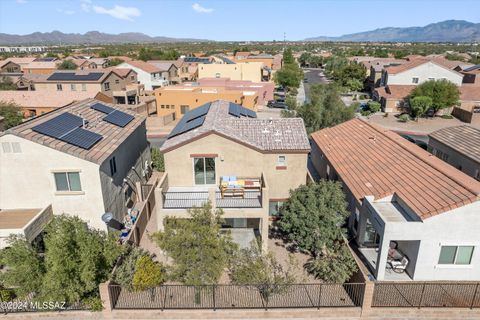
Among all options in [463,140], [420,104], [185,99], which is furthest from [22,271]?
[420,104]

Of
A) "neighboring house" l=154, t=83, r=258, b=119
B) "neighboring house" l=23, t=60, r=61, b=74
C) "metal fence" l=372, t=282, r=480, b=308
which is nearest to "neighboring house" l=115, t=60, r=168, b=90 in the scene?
"neighboring house" l=154, t=83, r=258, b=119

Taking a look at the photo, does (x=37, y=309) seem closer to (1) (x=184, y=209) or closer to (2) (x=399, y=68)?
(1) (x=184, y=209)

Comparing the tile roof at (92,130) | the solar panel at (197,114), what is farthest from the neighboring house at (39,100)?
the solar panel at (197,114)

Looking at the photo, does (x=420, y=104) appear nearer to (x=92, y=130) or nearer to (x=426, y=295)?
(x=426, y=295)

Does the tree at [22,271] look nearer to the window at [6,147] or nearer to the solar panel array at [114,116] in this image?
the window at [6,147]

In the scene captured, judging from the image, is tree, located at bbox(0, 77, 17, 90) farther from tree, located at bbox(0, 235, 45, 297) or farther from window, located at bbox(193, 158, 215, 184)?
tree, located at bbox(0, 235, 45, 297)
